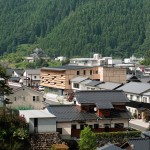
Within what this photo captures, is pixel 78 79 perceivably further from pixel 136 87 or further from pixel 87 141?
pixel 87 141

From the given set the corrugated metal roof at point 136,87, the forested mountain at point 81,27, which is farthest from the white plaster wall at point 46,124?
the forested mountain at point 81,27

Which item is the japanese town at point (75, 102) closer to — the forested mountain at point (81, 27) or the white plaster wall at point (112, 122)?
the white plaster wall at point (112, 122)

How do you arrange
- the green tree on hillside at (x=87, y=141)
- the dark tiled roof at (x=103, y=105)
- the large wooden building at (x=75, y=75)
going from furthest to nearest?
the large wooden building at (x=75, y=75), the dark tiled roof at (x=103, y=105), the green tree on hillside at (x=87, y=141)

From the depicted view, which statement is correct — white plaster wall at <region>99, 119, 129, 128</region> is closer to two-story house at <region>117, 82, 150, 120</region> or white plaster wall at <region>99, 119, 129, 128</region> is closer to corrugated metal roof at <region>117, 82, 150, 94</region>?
two-story house at <region>117, 82, 150, 120</region>

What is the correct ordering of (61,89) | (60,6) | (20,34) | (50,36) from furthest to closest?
1. (60,6)
2. (20,34)
3. (50,36)
4. (61,89)

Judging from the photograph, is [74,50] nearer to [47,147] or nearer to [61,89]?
[61,89]

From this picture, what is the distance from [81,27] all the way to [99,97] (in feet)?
413

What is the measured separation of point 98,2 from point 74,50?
136 feet

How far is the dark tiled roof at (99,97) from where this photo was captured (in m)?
28.4

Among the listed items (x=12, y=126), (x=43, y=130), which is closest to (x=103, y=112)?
(x=43, y=130)

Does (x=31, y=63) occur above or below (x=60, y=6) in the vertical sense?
below

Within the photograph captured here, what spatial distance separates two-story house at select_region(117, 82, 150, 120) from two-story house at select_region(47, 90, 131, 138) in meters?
6.86

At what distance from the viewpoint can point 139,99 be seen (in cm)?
3825

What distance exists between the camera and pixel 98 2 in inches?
6836
